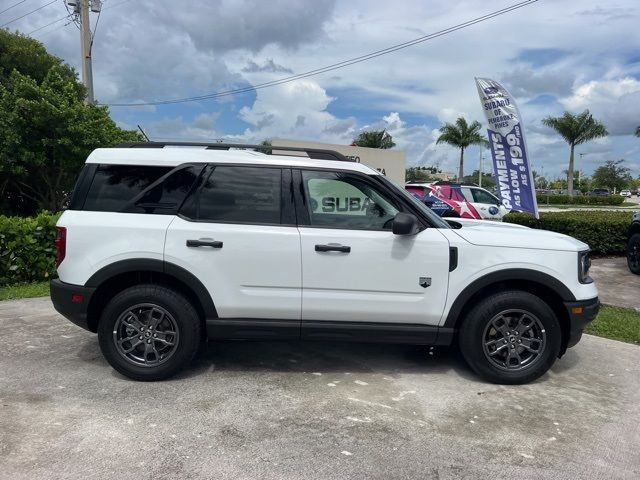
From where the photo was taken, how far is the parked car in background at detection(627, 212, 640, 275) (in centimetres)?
927

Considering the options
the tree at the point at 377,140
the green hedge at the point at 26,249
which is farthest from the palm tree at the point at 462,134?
the green hedge at the point at 26,249

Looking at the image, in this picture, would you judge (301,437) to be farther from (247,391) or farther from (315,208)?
(315,208)

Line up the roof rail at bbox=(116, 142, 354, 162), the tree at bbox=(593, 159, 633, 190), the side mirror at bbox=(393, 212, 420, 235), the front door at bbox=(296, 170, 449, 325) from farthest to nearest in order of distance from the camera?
1. the tree at bbox=(593, 159, 633, 190)
2. the roof rail at bbox=(116, 142, 354, 162)
3. the front door at bbox=(296, 170, 449, 325)
4. the side mirror at bbox=(393, 212, 420, 235)

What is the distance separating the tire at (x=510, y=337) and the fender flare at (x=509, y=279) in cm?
14

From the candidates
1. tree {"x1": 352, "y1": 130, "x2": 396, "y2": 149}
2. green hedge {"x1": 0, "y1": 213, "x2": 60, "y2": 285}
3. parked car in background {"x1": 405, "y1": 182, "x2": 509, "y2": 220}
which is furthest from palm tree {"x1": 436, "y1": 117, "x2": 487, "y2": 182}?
green hedge {"x1": 0, "y1": 213, "x2": 60, "y2": 285}

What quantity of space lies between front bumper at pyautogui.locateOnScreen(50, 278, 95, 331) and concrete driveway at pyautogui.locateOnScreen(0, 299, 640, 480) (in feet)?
1.80

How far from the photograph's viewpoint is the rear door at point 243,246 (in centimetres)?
415

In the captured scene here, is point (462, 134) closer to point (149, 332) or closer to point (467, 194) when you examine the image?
point (467, 194)

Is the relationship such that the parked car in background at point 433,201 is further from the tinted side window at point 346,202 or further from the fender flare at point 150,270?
the fender flare at point 150,270

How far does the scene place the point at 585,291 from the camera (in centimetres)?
428

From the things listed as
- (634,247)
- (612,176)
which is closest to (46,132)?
(634,247)

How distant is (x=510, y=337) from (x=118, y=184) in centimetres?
352

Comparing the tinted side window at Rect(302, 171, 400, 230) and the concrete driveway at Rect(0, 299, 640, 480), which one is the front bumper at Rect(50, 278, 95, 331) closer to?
the concrete driveway at Rect(0, 299, 640, 480)

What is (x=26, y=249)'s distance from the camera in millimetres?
8109
